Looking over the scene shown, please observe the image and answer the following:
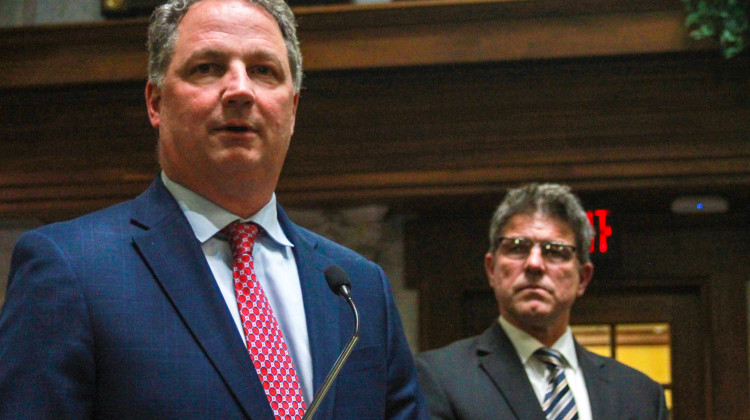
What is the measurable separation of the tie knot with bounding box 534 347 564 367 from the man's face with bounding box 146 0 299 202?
58.6 inches

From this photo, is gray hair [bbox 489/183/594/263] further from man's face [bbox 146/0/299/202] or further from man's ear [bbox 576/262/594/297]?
man's face [bbox 146/0/299/202]

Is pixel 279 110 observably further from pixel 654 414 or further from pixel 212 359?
pixel 654 414

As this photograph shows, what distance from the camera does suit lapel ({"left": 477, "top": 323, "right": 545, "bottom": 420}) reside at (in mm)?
2762

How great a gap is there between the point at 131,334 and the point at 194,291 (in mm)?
120

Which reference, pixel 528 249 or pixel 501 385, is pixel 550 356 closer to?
pixel 501 385

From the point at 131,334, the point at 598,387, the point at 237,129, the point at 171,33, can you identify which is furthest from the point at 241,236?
the point at 598,387

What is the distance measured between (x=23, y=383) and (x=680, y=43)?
10.4 ft

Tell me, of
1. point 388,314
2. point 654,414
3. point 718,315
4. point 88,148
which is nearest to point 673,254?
point 718,315

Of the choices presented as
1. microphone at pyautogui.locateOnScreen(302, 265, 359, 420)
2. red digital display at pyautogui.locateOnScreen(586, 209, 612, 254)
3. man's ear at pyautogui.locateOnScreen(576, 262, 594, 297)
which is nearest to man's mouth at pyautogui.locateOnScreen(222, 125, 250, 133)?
microphone at pyautogui.locateOnScreen(302, 265, 359, 420)

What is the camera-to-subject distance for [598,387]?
2934 millimetres

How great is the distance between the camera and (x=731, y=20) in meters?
3.74

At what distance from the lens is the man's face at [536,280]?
2.98 meters

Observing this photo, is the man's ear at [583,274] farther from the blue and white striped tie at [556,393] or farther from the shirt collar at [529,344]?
the blue and white striped tie at [556,393]

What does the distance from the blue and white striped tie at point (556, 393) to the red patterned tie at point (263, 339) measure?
143cm
